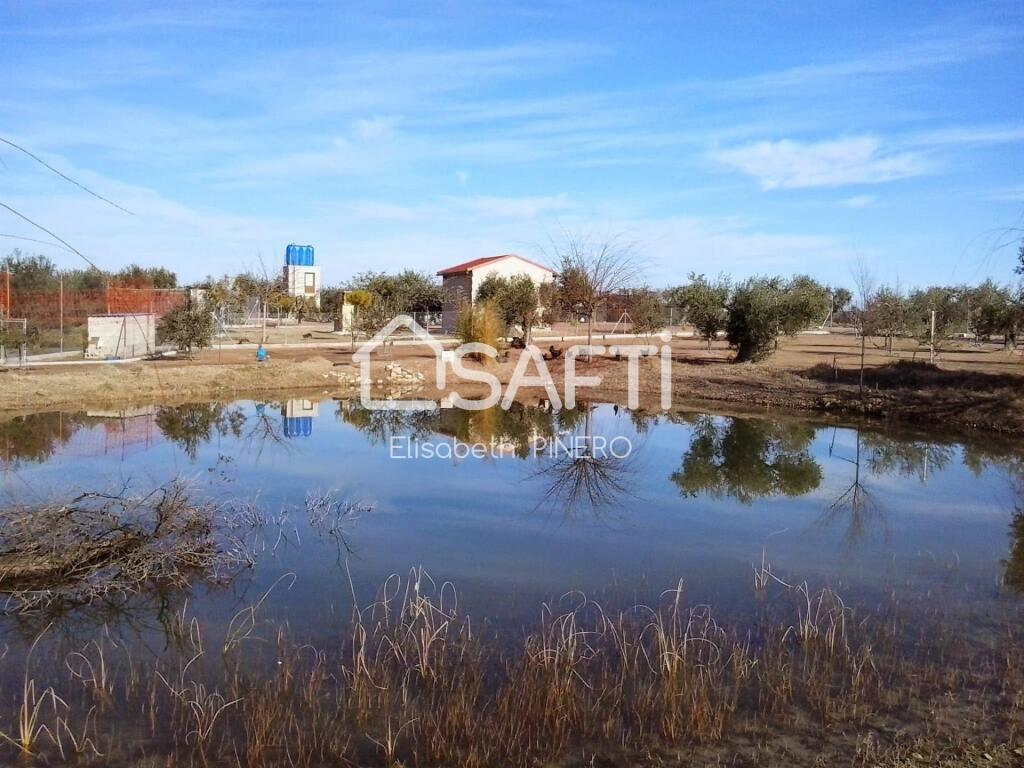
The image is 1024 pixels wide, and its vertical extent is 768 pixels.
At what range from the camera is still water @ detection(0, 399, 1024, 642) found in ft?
26.1

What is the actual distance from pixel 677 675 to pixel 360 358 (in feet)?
79.2

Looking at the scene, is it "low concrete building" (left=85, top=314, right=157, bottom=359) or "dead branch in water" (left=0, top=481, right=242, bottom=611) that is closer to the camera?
"dead branch in water" (left=0, top=481, right=242, bottom=611)

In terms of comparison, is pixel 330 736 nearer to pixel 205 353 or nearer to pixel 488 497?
pixel 488 497

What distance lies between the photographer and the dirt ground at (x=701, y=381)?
19781 mm

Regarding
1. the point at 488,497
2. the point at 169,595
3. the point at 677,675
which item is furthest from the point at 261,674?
the point at 488,497

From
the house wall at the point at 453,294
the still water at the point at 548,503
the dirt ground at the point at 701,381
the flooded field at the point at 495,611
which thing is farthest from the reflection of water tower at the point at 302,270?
the flooded field at the point at 495,611

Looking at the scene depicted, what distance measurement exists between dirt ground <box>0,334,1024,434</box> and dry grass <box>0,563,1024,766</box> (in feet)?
35.6

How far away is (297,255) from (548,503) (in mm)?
47197

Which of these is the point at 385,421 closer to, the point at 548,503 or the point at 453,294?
the point at 548,503

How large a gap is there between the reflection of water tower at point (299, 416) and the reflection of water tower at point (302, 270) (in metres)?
32.0

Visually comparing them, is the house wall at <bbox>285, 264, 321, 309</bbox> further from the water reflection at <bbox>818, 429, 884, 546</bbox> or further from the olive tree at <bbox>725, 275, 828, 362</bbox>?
the water reflection at <bbox>818, 429, 884, 546</bbox>
